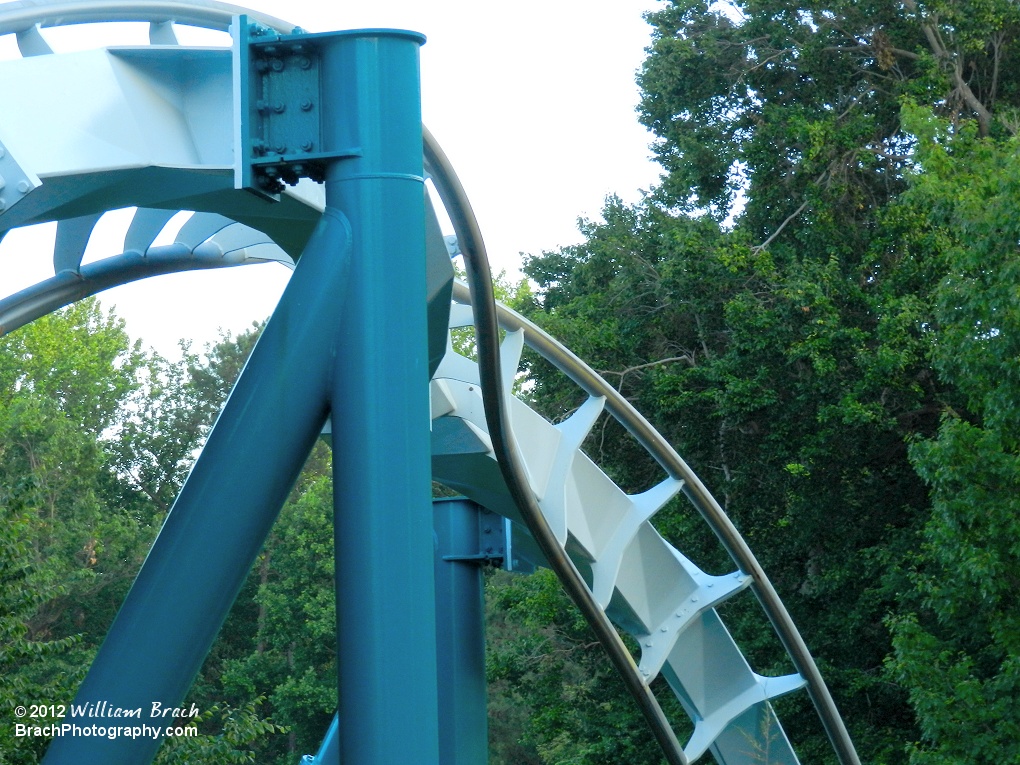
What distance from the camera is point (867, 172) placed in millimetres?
15883

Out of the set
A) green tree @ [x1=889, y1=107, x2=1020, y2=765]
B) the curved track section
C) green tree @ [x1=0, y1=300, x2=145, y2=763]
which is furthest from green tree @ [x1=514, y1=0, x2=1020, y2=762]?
green tree @ [x1=0, y1=300, x2=145, y2=763]

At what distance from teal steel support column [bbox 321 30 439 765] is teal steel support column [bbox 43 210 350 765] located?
8cm

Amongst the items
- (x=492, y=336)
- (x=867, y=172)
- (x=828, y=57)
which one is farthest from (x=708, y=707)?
(x=828, y=57)

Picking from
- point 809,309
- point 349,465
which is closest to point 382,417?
point 349,465

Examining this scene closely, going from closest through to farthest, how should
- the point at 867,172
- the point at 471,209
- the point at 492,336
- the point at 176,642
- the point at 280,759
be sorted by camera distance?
the point at 176,642 < the point at 471,209 < the point at 492,336 < the point at 867,172 < the point at 280,759

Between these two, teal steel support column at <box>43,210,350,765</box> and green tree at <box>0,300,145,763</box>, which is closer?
teal steel support column at <box>43,210,350,765</box>

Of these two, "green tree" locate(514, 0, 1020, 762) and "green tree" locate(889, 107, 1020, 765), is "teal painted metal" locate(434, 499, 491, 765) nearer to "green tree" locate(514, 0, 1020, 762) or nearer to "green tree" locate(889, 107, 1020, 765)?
"green tree" locate(889, 107, 1020, 765)

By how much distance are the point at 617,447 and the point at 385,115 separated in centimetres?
1363

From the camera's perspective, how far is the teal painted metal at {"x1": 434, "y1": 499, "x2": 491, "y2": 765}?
6875mm

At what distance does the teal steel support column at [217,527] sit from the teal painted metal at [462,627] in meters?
3.92

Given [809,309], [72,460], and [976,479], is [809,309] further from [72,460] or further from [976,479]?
[72,460]

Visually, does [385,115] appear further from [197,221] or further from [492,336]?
[197,221]

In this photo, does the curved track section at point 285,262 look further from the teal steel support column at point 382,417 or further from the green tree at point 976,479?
the green tree at point 976,479

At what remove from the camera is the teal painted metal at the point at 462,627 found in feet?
22.6
